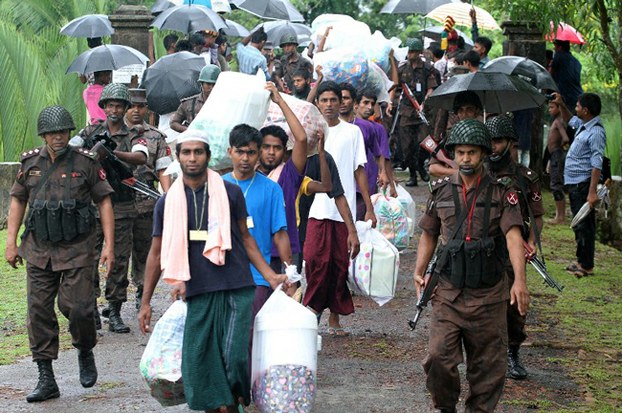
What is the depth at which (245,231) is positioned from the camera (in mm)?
6645

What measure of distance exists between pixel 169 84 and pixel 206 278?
6.41 m

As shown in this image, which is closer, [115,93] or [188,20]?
[115,93]

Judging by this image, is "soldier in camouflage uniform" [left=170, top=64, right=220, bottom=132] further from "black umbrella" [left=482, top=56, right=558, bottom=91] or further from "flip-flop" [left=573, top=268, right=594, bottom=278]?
"flip-flop" [left=573, top=268, right=594, bottom=278]

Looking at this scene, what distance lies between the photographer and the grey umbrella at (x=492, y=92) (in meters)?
9.20

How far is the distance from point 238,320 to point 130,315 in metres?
4.30

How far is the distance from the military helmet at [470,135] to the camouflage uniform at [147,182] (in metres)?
3.82

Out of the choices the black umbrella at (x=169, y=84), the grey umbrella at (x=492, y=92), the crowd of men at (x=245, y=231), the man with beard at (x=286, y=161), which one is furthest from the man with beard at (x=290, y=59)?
the man with beard at (x=286, y=161)

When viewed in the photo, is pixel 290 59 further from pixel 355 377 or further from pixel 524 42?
pixel 355 377

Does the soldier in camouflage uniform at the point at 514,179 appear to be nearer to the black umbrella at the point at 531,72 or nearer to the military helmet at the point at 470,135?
the military helmet at the point at 470,135

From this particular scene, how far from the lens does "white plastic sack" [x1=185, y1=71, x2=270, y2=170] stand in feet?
25.4

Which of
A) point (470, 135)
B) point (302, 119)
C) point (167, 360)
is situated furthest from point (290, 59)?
point (167, 360)

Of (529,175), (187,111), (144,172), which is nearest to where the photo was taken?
(529,175)

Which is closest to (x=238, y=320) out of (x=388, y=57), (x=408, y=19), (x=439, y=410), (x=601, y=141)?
(x=439, y=410)

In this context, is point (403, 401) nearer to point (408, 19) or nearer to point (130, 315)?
point (130, 315)
